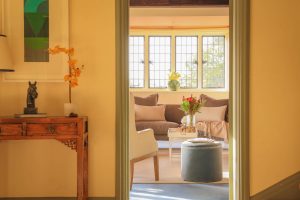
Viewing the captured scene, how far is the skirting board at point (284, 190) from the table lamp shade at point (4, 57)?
105 inches

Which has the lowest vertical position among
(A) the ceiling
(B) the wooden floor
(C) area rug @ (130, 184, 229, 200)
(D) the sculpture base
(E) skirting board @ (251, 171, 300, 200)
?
(C) area rug @ (130, 184, 229, 200)

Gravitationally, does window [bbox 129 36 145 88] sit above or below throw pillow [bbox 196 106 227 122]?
above

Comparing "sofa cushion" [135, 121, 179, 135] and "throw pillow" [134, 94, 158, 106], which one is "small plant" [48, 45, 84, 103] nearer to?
"sofa cushion" [135, 121, 179, 135]

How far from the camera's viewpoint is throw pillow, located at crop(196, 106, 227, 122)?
8.63 m

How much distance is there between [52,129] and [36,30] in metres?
1.10

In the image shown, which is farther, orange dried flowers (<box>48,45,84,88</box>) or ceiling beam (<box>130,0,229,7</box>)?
ceiling beam (<box>130,0,229,7</box>)

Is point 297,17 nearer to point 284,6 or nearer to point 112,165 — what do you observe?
point 284,6

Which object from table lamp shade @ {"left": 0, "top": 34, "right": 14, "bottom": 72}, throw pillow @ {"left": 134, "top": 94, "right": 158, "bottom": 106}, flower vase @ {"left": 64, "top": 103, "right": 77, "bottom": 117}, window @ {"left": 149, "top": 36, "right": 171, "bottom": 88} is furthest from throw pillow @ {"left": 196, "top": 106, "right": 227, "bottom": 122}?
table lamp shade @ {"left": 0, "top": 34, "right": 14, "bottom": 72}

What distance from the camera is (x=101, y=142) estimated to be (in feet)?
13.3

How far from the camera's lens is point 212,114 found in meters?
8.70

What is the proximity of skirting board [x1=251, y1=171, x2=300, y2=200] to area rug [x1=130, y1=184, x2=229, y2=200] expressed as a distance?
1.98 feet

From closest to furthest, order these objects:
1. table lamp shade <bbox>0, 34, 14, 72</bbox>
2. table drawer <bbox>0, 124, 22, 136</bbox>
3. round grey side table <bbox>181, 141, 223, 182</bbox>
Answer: table drawer <bbox>0, 124, 22, 136</bbox>, table lamp shade <bbox>0, 34, 14, 72</bbox>, round grey side table <bbox>181, 141, 223, 182</bbox>

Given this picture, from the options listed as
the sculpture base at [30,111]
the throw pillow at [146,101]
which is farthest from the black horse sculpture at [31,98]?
the throw pillow at [146,101]

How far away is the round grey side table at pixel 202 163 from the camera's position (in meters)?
5.36
